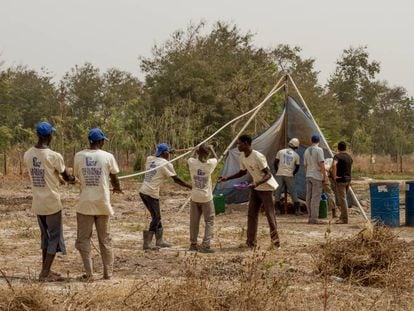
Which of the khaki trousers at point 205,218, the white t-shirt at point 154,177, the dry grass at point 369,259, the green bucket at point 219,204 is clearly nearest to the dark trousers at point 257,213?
the khaki trousers at point 205,218

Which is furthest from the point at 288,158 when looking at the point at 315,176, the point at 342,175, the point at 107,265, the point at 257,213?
the point at 107,265

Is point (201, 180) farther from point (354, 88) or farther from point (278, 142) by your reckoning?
point (354, 88)

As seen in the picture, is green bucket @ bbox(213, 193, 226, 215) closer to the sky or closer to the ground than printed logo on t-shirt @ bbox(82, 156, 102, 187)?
closer to the ground

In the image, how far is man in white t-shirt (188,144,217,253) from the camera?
29.2 feet

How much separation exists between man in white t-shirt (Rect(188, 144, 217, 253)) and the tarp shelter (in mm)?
5721

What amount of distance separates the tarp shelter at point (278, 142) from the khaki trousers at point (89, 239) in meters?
7.96

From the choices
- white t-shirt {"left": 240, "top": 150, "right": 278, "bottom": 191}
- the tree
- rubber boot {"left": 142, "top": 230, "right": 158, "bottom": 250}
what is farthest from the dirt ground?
the tree

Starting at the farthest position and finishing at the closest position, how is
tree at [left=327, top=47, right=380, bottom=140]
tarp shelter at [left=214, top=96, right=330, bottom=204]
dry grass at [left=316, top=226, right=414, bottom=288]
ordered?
tree at [left=327, top=47, right=380, bottom=140] < tarp shelter at [left=214, top=96, right=330, bottom=204] < dry grass at [left=316, top=226, right=414, bottom=288]

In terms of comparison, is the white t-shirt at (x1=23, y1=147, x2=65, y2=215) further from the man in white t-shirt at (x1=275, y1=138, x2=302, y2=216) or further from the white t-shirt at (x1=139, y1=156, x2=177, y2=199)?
the man in white t-shirt at (x1=275, y1=138, x2=302, y2=216)

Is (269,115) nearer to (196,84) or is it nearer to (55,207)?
(196,84)

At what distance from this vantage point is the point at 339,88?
4712cm

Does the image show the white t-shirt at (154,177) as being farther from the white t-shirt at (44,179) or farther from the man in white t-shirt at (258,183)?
the white t-shirt at (44,179)

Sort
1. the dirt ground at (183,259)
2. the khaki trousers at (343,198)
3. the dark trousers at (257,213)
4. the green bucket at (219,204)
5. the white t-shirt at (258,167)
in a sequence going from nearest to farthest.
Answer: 1. the dirt ground at (183,259)
2. the white t-shirt at (258,167)
3. the dark trousers at (257,213)
4. the khaki trousers at (343,198)
5. the green bucket at (219,204)

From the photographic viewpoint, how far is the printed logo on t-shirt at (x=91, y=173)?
270 inches
